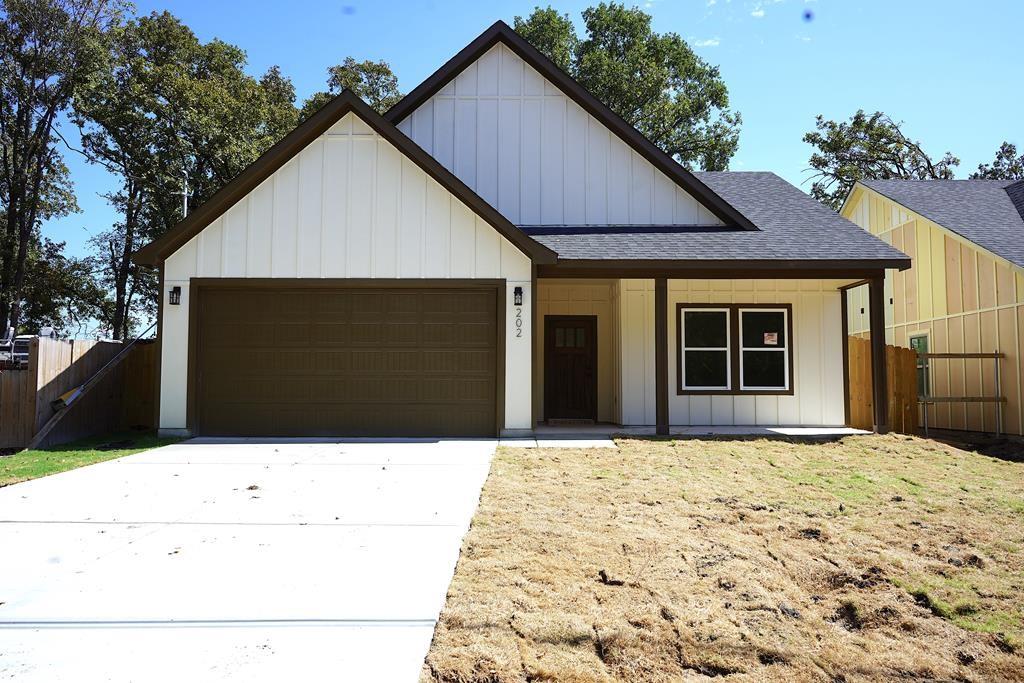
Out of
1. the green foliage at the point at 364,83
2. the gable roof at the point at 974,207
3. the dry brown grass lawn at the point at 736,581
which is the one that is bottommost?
the dry brown grass lawn at the point at 736,581

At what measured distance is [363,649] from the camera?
2.80 meters

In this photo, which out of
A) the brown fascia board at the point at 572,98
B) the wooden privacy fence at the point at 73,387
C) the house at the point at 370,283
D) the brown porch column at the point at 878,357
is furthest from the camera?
the brown fascia board at the point at 572,98

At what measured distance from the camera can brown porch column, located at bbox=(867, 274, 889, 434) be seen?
1032 cm

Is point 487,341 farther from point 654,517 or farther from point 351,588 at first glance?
point 351,588

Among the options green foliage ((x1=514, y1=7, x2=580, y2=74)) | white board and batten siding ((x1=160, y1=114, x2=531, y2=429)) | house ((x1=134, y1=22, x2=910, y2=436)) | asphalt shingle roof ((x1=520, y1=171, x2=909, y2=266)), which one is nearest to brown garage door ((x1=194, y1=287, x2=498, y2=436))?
house ((x1=134, y1=22, x2=910, y2=436))

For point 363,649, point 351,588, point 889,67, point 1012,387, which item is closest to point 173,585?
point 351,588

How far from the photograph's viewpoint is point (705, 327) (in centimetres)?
1180

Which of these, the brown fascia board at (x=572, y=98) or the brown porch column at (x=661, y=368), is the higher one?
the brown fascia board at (x=572, y=98)

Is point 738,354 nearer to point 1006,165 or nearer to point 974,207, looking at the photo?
point 974,207

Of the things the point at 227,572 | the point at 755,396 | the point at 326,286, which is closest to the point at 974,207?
the point at 755,396

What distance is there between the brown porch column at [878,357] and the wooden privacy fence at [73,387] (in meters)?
11.3

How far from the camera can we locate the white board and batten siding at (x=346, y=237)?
963 cm

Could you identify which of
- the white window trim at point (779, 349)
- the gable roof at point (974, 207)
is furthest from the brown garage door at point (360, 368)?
the gable roof at point (974, 207)

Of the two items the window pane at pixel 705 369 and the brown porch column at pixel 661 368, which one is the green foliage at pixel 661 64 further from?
the brown porch column at pixel 661 368
